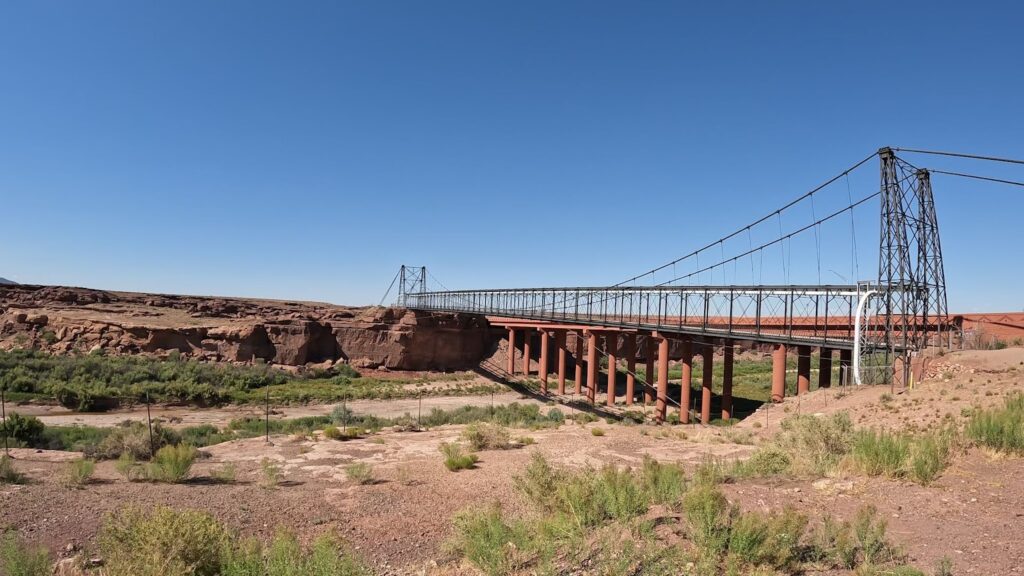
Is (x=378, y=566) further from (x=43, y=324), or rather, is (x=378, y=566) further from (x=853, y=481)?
(x=43, y=324)

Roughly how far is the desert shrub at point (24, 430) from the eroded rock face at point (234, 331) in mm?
29964

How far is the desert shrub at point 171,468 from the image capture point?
12.1 meters

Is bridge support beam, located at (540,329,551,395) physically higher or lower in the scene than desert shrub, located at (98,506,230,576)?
lower

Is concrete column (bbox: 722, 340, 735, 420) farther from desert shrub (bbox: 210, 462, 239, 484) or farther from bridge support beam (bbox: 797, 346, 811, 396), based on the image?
desert shrub (bbox: 210, 462, 239, 484)

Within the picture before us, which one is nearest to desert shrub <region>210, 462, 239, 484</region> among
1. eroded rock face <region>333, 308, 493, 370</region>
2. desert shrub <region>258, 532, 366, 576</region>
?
desert shrub <region>258, 532, 366, 576</region>

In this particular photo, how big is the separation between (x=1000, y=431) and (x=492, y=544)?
35.1 ft

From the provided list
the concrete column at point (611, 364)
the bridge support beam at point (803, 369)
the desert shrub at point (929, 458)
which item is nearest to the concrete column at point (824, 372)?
the bridge support beam at point (803, 369)

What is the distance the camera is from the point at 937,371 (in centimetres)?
2023

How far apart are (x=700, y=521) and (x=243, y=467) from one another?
12.9 m

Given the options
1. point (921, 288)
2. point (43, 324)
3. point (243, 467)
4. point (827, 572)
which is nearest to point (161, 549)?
point (827, 572)

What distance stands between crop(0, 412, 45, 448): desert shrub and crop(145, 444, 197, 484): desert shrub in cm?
1169

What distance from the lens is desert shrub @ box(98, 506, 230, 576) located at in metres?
5.74

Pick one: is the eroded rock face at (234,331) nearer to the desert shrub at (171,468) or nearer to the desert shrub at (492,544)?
the desert shrub at (171,468)

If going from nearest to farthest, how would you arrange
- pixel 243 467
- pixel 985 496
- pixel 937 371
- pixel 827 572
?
pixel 827 572, pixel 985 496, pixel 243 467, pixel 937 371
